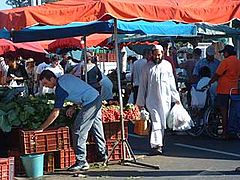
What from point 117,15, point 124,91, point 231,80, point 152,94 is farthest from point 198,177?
point 124,91

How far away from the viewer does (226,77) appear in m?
11.5

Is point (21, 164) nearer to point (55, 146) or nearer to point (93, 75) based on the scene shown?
point (55, 146)

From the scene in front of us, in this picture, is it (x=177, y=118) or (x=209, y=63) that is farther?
(x=209, y=63)

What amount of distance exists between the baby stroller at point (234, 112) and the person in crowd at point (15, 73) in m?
7.41

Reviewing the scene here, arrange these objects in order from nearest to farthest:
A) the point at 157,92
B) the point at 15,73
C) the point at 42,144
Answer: the point at 42,144 < the point at 157,92 < the point at 15,73

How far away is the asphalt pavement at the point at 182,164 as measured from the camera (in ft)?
28.1

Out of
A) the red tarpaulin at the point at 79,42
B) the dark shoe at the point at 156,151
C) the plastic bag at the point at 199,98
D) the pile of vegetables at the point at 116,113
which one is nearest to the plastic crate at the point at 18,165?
the pile of vegetables at the point at 116,113

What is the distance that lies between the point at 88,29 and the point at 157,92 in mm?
1598

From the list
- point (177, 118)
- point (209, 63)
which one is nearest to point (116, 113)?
point (177, 118)

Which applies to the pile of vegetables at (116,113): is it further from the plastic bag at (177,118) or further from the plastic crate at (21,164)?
the plastic crate at (21,164)

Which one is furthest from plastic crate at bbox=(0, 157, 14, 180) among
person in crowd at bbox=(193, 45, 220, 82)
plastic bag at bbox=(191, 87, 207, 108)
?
person in crowd at bbox=(193, 45, 220, 82)

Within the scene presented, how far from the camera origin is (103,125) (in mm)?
9445

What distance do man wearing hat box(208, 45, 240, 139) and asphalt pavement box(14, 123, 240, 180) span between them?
0.76 meters

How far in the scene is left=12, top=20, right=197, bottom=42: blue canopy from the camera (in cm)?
970
